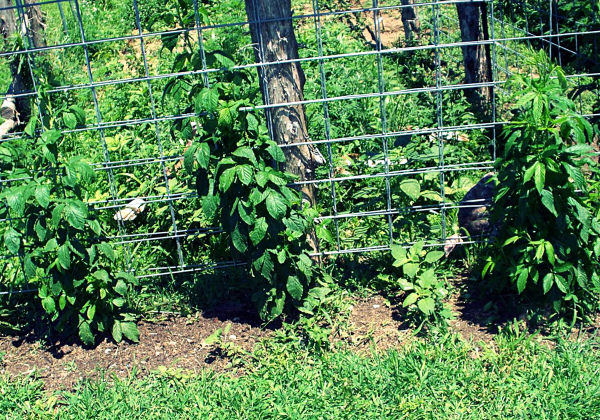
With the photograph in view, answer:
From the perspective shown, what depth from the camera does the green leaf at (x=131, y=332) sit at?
14.7 feet

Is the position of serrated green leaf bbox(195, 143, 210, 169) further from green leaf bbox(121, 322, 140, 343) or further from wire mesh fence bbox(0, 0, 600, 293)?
green leaf bbox(121, 322, 140, 343)

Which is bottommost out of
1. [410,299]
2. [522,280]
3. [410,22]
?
[410,299]

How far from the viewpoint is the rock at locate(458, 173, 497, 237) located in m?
4.84

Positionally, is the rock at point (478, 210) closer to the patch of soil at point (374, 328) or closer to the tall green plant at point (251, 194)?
the patch of soil at point (374, 328)

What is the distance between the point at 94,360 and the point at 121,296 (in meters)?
0.47

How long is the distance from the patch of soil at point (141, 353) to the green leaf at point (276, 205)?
33.0 inches

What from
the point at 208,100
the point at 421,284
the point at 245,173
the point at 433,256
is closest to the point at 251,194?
the point at 245,173

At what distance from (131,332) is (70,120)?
1.36m

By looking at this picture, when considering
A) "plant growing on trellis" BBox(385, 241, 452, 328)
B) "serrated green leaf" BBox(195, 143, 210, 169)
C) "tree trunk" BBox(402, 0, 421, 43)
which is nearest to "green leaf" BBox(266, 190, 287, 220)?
"serrated green leaf" BBox(195, 143, 210, 169)

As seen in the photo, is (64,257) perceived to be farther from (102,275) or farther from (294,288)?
(294,288)

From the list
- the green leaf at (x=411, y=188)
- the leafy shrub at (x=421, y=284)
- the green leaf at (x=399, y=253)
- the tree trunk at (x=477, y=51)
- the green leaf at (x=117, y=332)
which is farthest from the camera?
the tree trunk at (x=477, y=51)

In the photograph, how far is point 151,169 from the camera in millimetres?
6047

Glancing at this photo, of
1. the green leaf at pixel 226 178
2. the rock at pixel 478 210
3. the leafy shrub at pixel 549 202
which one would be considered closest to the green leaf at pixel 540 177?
the leafy shrub at pixel 549 202

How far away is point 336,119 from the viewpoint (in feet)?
22.0
